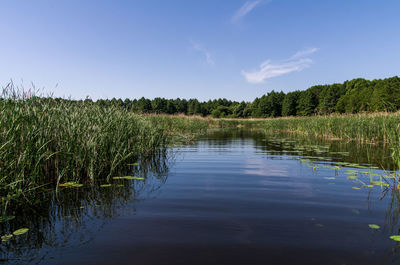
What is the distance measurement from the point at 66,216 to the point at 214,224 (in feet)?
6.90

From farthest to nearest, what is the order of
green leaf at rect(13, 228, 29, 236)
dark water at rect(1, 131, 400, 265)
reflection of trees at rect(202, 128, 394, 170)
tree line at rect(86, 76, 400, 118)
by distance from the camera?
tree line at rect(86, 76, 400, 118) < reflection of trees at rect(202, 128, 394, 170) < green leaf at rect(13, 228, 29, 236) < dark water at rect(1, 131, 400, 265)

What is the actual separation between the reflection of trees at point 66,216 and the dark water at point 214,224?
0.04 ft

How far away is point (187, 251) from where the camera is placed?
2.47 meters

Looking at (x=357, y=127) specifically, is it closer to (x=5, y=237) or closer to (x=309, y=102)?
(x=5, y=237)

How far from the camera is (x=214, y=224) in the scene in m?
3.11

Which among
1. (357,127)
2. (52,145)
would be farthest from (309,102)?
(52,145)

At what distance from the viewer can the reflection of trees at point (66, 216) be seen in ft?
8.11

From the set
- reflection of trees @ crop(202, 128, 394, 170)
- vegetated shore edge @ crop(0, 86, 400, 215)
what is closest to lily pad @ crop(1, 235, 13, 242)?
vegetated shore edge @ crop(0, 86, 400, 215)

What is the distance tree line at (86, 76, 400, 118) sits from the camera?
47412 mm

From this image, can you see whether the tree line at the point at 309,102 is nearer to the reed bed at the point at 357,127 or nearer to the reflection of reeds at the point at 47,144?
the reed bed at the point at 357,127

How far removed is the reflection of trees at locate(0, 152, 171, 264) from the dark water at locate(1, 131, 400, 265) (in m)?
0.01

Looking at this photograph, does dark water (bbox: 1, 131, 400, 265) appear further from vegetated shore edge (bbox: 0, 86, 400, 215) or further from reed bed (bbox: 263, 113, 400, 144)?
reed bed (bbox: 263, 113, 400, 144)

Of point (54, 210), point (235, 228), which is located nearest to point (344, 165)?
point (235, 228)

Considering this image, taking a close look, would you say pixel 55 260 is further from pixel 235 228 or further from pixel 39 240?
pixel 235 228
